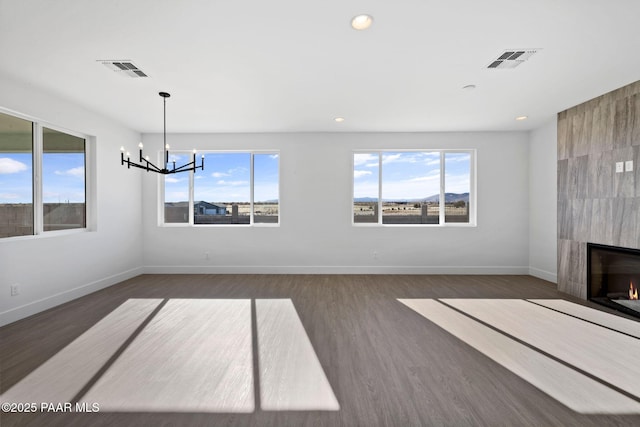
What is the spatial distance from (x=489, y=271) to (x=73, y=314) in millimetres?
6720

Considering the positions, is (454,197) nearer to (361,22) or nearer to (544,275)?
(544,275)

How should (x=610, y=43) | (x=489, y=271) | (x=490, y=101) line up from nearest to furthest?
(x=610, y=43), (x=490, y=101), (x=489, y=271)

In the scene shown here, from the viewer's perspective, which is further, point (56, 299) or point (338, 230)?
point (338, 230)

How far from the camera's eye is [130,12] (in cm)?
199

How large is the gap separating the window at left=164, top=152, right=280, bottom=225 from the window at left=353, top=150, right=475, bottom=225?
1777 millimetres

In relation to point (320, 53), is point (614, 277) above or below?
below

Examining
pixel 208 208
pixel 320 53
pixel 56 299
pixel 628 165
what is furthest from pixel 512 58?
pixel 56 299

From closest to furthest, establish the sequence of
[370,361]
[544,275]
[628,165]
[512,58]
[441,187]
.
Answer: [370,361] < [512,58] < [628,165] < [544,275] < [441,187]

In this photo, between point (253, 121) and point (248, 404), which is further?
point (253, 121)

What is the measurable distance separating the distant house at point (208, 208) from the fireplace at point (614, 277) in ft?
20.4

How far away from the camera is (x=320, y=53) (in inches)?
99.2

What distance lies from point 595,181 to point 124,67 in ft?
20.4

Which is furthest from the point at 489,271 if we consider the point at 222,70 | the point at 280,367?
the point at 222,70

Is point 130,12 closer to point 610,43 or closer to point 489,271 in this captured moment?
point 610,43
